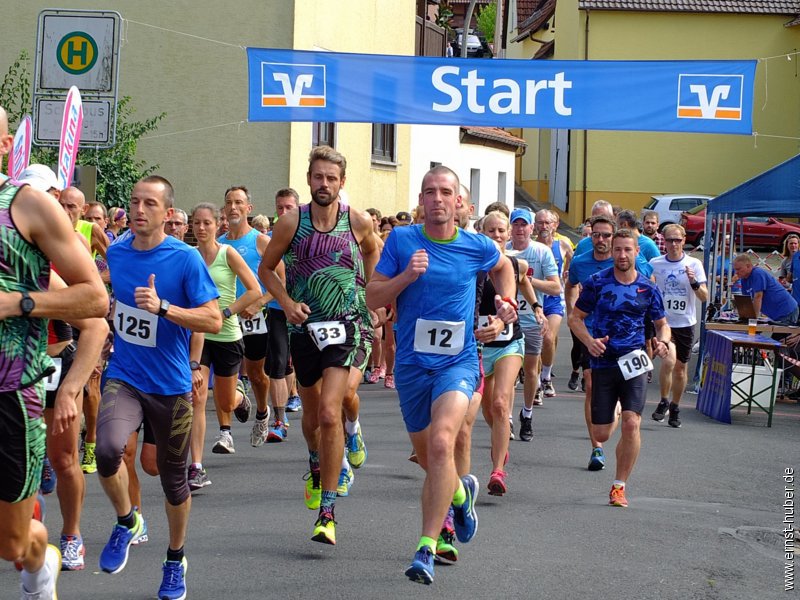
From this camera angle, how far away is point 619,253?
9086 millimetres

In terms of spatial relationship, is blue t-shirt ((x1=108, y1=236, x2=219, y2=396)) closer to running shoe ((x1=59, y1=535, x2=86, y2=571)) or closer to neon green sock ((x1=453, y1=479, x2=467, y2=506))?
running shoe ((x1=59, y1=535, x2=86, y2=571))

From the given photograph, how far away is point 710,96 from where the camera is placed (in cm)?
1516

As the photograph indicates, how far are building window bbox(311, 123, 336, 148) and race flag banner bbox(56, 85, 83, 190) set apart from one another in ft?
44.9

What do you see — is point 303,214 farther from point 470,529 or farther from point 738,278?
point 738,278

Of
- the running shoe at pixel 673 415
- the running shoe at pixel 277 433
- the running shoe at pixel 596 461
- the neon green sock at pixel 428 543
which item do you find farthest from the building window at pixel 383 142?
the neon green sock at pixel 428 543

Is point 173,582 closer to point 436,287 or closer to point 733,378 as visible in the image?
point 436,287

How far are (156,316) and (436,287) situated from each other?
4.55ft

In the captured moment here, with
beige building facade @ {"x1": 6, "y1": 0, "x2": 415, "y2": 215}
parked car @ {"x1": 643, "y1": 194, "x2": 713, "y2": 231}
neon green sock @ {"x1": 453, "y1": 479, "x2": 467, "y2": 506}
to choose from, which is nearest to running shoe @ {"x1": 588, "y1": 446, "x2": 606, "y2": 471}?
neon green sock @ {"x1": 453, "y1": 479, "x2": 467, "y2": 506}

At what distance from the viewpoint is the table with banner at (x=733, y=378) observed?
1338 cm

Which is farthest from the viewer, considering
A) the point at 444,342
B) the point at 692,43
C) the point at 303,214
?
the point at 692,43

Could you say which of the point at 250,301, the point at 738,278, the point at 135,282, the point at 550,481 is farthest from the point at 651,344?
the point at 738,278

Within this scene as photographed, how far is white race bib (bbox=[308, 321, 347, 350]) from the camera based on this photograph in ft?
24.5

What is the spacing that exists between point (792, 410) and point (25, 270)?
11943mm

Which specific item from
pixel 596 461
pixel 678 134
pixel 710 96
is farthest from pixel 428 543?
pixel 678 134
